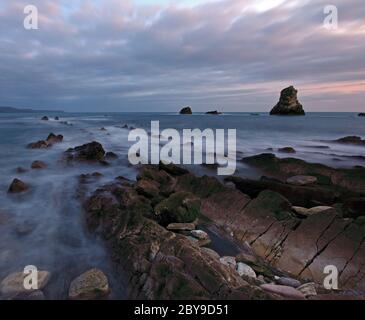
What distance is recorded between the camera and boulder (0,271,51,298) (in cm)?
534

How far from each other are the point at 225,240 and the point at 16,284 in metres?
4.85

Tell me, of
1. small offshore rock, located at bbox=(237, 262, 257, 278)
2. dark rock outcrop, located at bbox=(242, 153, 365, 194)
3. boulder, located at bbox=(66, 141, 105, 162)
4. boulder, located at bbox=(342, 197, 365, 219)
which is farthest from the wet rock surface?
boulder, located at bbox=(66, 141, 105, 162)

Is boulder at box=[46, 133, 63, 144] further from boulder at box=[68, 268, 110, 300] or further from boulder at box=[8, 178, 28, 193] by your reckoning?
boulder at box=[68, 268, 110, 300]

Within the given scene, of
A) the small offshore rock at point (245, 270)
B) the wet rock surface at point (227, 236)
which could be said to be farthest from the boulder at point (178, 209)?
the small offshore rock at point (245, 270)

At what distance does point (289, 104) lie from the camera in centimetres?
11388

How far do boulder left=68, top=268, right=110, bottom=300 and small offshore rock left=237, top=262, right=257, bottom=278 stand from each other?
2658 millimetres

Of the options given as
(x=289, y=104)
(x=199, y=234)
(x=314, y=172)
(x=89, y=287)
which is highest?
(x=289, y=104)

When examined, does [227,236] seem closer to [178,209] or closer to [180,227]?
[180,227]

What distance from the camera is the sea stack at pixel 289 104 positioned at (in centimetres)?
11088

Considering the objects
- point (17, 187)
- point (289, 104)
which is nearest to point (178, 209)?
point (17, 187)

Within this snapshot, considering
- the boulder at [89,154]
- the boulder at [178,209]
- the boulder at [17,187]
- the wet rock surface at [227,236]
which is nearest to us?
the wet rock surface at [227,236]

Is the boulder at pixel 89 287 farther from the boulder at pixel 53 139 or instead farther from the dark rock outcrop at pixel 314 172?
the boulder at pixel 53 139

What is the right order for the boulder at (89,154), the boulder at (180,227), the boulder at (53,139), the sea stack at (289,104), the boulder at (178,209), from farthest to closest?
the sea stack at (289,104), the boulder at (53,139), the boulder at (89,154), the boulder at (178,209), the boulder at (180,227)

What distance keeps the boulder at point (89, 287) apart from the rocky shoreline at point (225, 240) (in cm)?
2
